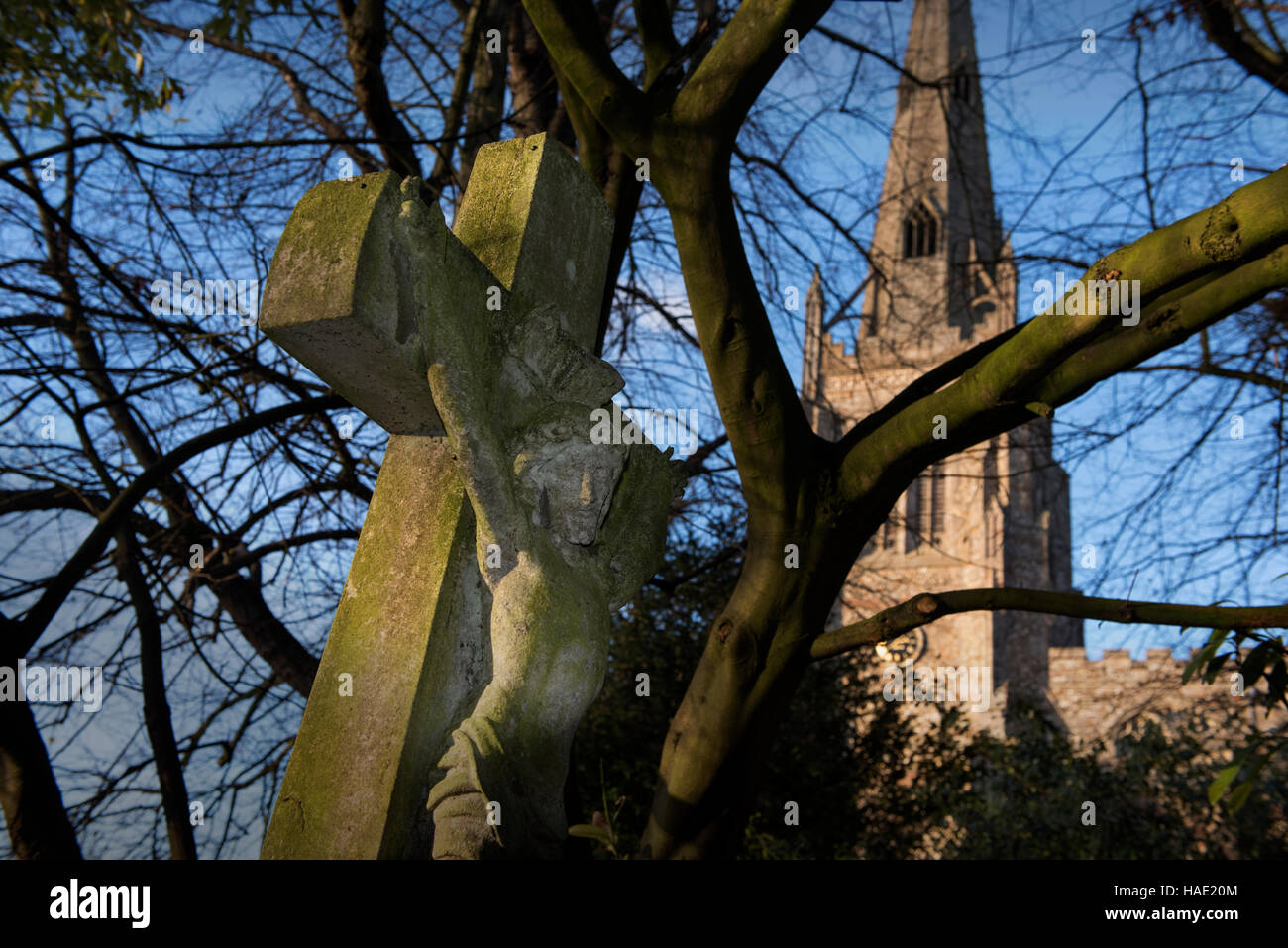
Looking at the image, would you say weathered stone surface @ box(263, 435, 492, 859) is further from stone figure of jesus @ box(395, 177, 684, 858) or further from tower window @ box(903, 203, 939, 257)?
tower window @ box(903, 203, 939, 257)

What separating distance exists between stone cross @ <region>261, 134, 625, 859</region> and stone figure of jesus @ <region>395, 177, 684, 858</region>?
63mm

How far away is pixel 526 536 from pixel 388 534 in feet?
1.21

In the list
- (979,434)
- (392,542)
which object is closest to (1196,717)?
(979,434)

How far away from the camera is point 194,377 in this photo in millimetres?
5652

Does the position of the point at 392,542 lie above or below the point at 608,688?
above

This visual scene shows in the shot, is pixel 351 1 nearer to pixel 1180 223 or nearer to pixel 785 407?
pixel 785 407

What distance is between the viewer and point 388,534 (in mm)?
2430

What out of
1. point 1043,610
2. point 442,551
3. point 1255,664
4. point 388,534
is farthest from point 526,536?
point 1255,664

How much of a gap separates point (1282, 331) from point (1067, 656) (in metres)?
21.9

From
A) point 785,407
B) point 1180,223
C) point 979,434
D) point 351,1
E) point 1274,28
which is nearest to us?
point 1180,223

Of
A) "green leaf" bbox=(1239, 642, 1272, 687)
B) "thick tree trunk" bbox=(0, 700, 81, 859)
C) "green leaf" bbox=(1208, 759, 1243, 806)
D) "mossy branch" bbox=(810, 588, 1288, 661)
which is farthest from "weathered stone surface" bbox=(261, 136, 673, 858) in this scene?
"thick tree trunk" bbox=(0, 700, 81, 859)

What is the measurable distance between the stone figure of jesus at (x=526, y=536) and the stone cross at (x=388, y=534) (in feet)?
0.21

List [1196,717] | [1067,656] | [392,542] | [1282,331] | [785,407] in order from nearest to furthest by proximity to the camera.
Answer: [392,542] < [785,407] < [1282,331] < [1196,717] < [1067,656]

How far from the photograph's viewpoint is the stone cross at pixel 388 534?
2.11 m
